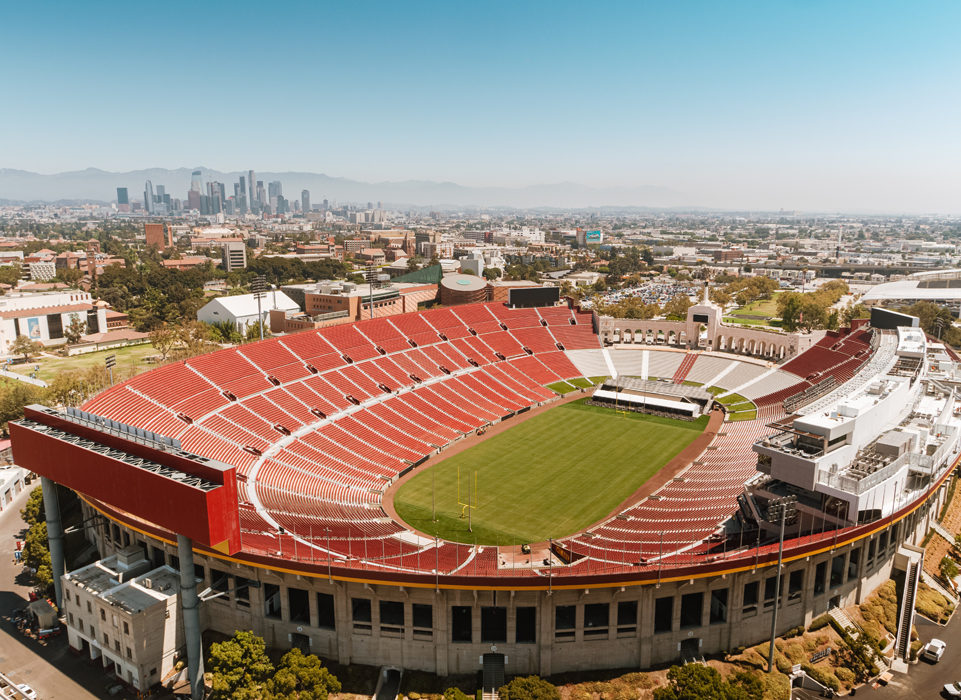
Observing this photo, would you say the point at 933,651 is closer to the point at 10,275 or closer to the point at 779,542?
the point at 779,542

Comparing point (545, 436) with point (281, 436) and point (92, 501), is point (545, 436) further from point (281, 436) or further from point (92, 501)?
point (92, 501)

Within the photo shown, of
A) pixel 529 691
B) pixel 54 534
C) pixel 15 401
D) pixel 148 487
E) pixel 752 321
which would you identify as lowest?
pixel 529 691

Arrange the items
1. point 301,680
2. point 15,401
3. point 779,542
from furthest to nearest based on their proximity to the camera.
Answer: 1. point 15,401
2. point 779,542
3. point 301,680

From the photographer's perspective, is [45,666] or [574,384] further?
[574,384]

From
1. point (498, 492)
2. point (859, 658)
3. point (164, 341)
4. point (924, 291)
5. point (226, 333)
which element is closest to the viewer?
point (859, 658)

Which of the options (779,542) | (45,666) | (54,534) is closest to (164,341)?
(54,534)

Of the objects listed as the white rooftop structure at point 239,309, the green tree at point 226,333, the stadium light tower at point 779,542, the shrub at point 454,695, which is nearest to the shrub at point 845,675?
the stadium light tower at point 779,542
